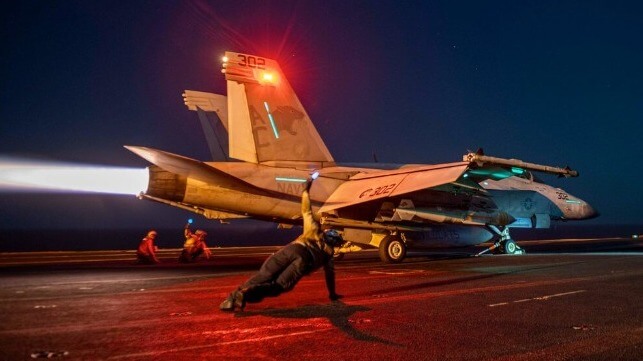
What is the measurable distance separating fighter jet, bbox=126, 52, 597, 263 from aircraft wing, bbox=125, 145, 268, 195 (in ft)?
0.10

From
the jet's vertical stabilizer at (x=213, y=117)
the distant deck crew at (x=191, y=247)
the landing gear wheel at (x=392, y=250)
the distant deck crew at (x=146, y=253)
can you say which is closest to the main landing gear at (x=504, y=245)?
the landing gear wheel at (x=392, y=250)

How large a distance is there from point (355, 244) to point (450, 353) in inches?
464

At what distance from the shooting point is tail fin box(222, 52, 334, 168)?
51.4 feet

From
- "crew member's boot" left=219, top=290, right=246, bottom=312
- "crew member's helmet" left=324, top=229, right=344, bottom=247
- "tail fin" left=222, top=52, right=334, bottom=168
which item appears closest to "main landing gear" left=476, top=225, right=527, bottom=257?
"tail fin" left=222, top=52, right=334, bottom=168

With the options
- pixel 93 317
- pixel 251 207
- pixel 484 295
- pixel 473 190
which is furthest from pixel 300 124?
pixel 93 317

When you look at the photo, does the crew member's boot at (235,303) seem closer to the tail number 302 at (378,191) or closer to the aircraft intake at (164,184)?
the aircraft intake at (164,184)

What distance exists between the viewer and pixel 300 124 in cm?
1658

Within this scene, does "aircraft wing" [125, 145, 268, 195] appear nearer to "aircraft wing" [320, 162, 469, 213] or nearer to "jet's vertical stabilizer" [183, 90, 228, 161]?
"aircraft wing" [320, 162, 469, 213]

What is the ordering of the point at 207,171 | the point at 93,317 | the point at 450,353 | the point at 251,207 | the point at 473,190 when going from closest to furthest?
1. the point at 450,353
2. the point at 93,317
3. the point at 207,171
4. the point at 251,207
5. the point at 473,190

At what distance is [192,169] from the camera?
13.3 meters

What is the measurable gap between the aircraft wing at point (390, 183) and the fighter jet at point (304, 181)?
38 millimetres

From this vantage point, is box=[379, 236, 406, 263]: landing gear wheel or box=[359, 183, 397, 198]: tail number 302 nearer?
box=[359, 183, 397, 198]: tail number 302

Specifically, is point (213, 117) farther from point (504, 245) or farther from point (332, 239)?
point (332, 239)

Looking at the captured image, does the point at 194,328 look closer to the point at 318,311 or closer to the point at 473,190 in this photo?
the point at 318,311
